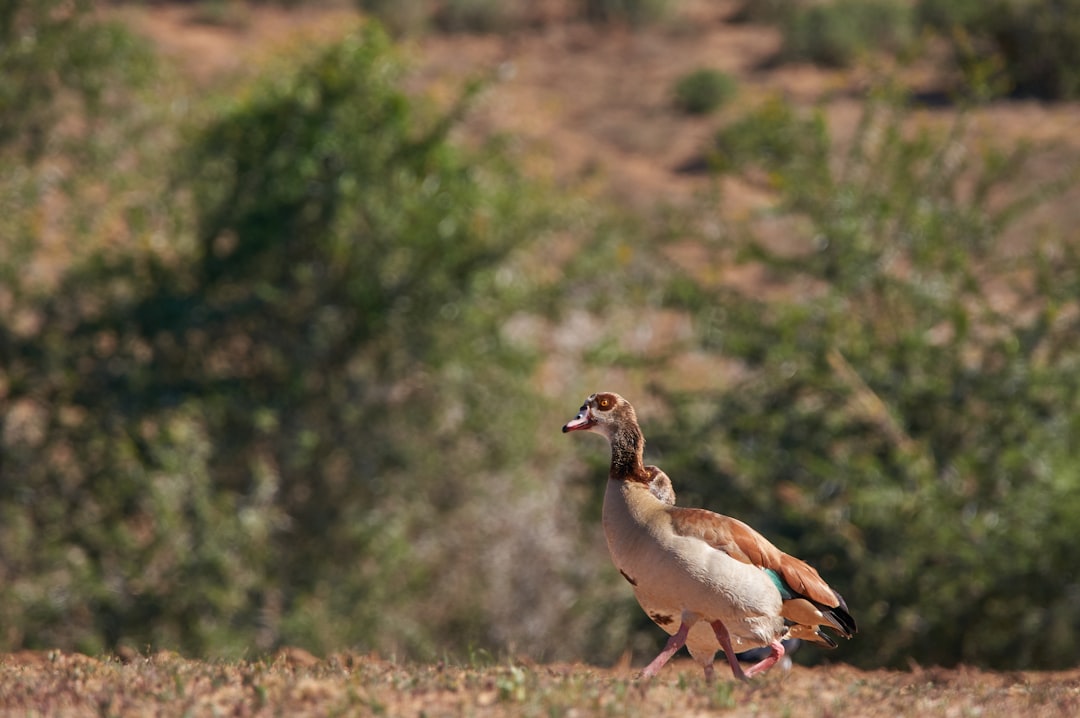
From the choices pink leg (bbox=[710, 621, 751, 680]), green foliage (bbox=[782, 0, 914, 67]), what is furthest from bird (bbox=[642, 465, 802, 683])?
green foliage (bbox=[782, 0, 914, 67])

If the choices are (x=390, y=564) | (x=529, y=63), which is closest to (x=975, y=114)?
(x=390, y=564)

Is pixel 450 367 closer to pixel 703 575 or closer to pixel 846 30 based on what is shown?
pixel 703 575

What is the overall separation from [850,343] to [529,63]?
107 feet

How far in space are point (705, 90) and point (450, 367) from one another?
26.9m

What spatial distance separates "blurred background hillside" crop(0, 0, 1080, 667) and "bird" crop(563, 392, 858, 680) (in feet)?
19.8

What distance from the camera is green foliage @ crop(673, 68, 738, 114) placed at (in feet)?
132

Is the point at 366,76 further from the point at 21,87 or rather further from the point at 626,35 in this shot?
the point at 626,35

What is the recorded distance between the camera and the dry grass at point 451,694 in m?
5.25

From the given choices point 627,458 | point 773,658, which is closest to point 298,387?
point 627,458

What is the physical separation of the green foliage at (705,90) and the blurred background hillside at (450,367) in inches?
912

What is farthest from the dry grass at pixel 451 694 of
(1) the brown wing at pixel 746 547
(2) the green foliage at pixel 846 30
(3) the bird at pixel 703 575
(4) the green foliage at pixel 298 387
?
(2) the green foliage at pixel 846 30

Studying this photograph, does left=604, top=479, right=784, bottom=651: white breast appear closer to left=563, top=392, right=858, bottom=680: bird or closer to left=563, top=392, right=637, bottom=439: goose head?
left=563, top=392, right=858, bottom=680: bird

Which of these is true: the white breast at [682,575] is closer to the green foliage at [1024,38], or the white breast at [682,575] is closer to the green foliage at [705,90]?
the green foliage at [1024,38]

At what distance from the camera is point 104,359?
1559 cm
